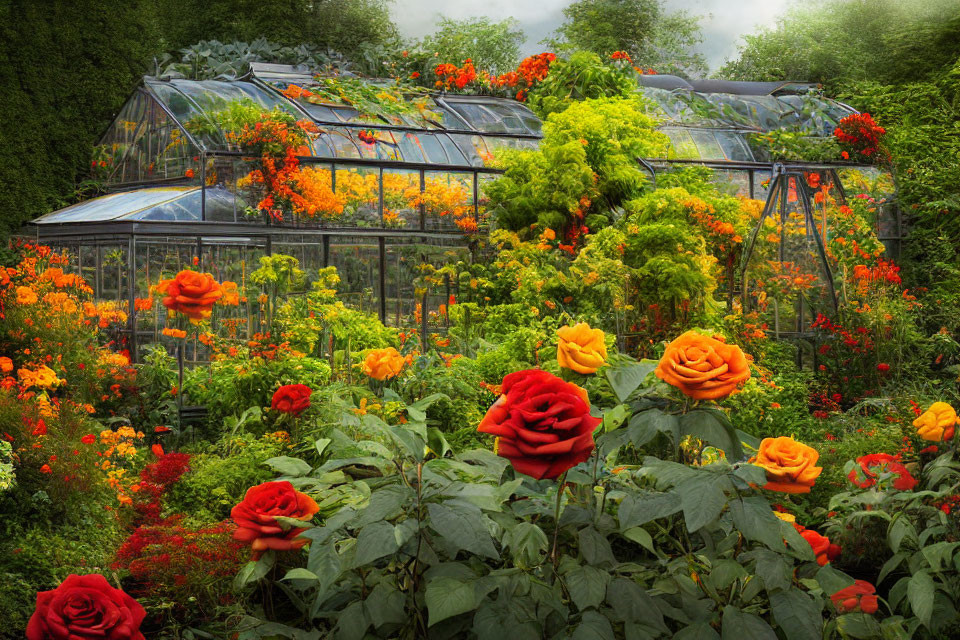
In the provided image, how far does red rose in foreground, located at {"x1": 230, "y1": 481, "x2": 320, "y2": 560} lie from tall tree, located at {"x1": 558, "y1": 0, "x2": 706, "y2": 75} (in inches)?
868

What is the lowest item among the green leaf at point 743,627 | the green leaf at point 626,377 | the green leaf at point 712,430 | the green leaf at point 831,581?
the green leaf at point 831,581

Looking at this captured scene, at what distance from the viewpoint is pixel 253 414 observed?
500 centimetres

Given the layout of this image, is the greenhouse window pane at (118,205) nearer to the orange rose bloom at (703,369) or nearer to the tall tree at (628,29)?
the orange rose bloom at (703,369)

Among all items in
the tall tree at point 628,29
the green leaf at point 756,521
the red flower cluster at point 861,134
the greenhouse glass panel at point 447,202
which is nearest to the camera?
the green leaf at point 756,521

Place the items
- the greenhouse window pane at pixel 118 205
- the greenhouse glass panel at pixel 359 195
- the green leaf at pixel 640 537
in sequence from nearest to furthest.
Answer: the green leaf at pixel 640 537
the greenhouse window pane at pixel 118 205
the greenhouse glass panel at pixel 359 195

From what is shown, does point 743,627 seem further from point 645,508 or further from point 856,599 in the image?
point 856,599

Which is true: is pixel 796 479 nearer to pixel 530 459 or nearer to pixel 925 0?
pixel 530 459

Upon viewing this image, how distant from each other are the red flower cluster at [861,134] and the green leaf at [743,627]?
36.4ft

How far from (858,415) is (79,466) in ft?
18.5

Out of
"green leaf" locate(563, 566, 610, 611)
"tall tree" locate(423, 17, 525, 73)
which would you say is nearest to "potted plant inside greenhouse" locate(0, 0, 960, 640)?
"green leaf" locate(563, 566, 610, 611)

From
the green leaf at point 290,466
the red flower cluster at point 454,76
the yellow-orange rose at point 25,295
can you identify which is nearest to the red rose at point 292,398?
the green leaf at point 290,466

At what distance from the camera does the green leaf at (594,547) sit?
6.43ft

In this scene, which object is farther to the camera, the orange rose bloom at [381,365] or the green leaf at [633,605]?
the orange rose bloom at [381,365]

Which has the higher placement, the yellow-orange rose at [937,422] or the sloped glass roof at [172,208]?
the sloped glass roof at [172,208]
